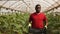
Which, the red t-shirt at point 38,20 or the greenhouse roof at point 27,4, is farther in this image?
the greenhouse roof at point 27,4

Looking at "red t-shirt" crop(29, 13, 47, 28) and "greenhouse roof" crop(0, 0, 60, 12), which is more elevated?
"red t-shirt" crop(29, 13, 47, 28)

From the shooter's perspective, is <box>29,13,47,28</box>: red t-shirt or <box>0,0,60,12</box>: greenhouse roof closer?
<box>29,13,47,28</box>: red t-shirt

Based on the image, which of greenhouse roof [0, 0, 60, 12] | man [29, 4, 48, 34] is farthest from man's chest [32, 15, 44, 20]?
greenhouse roof [0, 0, 60, 12]

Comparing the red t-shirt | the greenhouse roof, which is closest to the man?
the red t-shirt

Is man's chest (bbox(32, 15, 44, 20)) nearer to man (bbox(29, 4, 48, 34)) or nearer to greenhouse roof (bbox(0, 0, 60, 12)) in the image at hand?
man (bbox(29, 4, 48, 34))

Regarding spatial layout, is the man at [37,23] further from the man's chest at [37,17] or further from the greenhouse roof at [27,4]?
the greenhouse roof at [27,4]

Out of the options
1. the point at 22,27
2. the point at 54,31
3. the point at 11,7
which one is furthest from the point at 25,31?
the point at 11,7

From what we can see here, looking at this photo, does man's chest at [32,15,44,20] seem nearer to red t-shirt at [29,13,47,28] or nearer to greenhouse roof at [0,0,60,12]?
red t-shirt at [29,13,47,28]

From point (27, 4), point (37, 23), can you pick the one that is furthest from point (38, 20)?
point (27, 4)

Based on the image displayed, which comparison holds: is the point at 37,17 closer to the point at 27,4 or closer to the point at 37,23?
the point at 37,23

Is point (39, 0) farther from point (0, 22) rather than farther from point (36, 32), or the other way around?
point (36, 32)

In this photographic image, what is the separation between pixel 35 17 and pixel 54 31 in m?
3.83

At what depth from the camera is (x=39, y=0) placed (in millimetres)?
30453

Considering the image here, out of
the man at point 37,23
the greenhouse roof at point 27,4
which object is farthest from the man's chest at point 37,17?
the greenhouse roof at point 27,4
